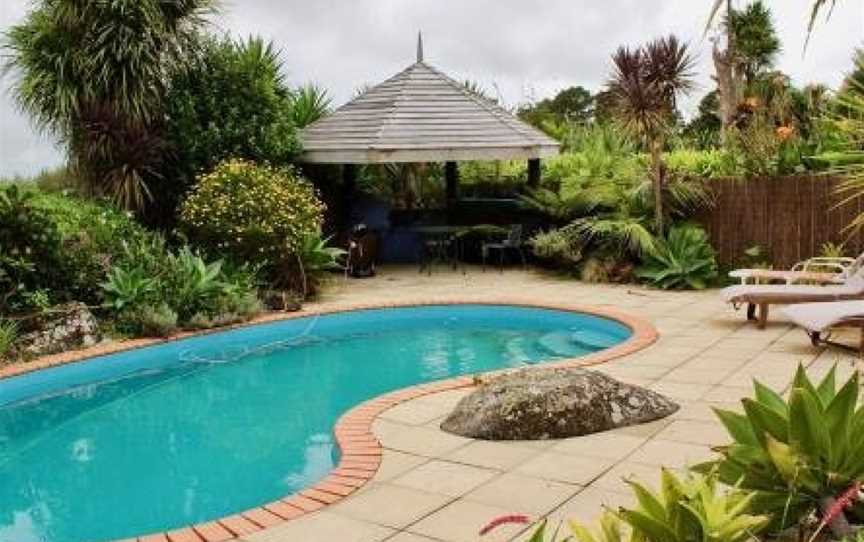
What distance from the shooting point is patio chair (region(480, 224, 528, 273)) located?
14.6m

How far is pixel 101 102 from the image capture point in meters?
13.1

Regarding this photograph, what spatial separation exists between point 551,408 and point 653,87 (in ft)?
27.3

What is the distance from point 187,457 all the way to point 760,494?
430 centimetres

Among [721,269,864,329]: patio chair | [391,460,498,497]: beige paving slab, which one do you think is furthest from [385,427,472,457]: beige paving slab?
[721,269,864,329]: patio chair

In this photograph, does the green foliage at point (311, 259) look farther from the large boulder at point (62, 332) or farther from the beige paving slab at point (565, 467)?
the beige paving slab at point (565, 467)

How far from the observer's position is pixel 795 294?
907 centimetres

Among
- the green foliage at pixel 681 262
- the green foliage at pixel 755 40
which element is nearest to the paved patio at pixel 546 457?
the green foliage at pixel 681 262

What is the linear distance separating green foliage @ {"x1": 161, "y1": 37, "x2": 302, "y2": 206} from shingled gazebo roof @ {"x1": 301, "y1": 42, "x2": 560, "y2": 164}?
3.58 feet

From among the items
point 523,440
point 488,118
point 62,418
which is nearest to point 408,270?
point 488,118

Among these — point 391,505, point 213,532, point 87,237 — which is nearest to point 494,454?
point 391,505

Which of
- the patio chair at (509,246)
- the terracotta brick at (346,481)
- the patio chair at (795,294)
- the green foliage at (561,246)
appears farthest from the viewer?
the patio chair at (509,246)

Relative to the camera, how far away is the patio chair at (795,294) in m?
8.95

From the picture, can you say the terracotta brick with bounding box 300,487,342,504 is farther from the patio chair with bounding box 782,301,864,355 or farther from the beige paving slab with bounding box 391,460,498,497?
the patio chair with bounding box 782,301,864,355

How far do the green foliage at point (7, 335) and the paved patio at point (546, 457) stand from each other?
182 inches
